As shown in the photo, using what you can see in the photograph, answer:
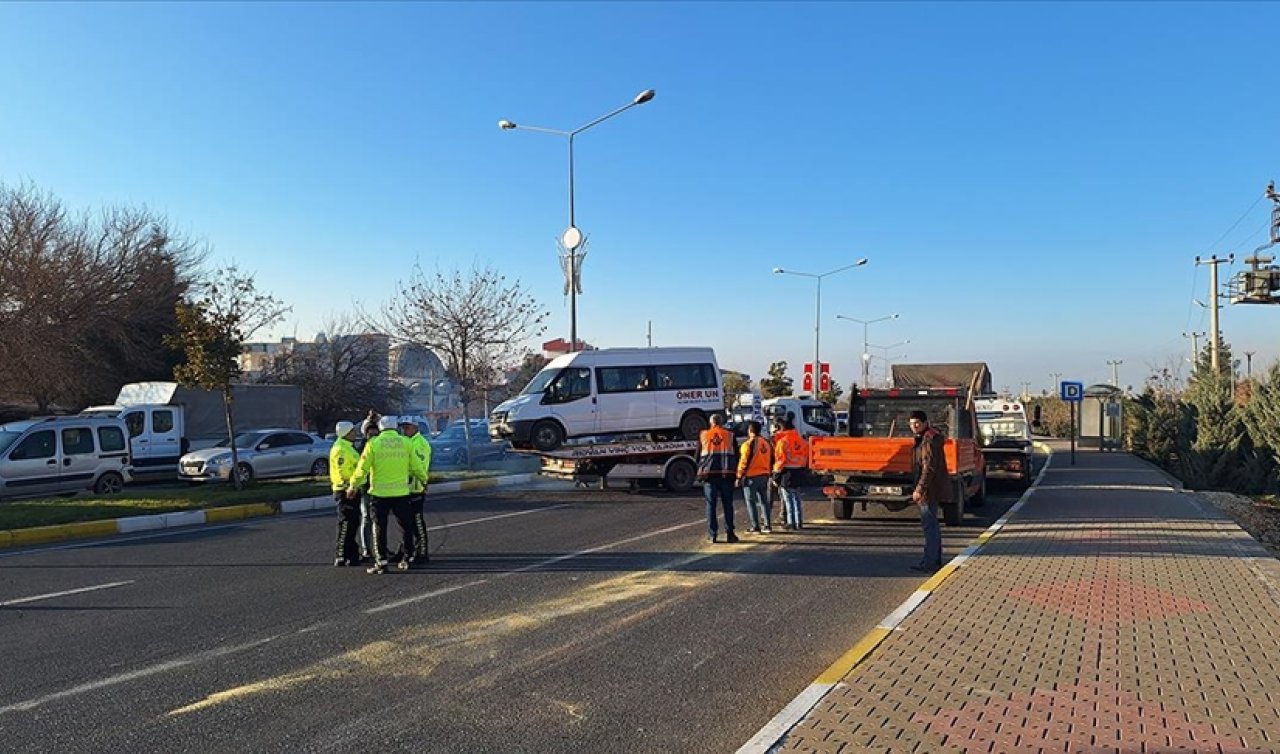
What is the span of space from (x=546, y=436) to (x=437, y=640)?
11.3 metres

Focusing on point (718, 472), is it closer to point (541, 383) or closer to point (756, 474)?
point (756, 474)

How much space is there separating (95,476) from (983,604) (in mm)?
17932

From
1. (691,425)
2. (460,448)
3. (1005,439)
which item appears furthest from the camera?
(460,448)

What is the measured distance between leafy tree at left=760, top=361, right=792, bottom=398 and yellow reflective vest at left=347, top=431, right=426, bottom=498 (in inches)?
1397

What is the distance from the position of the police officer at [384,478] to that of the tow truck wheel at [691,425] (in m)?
10.3

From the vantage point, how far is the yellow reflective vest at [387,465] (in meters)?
9.83

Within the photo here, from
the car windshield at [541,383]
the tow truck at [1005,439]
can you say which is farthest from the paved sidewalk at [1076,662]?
the car windshield at [541,383]

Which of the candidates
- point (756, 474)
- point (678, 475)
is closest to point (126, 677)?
point (756, 474)

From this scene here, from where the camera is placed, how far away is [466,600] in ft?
27.6

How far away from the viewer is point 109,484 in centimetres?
1889

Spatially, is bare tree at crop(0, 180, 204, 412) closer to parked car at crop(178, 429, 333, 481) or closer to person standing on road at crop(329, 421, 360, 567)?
parked car at crop(178, 429, 333, 481)

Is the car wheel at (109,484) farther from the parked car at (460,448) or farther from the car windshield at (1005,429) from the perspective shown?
the car windshield at (1005,429)

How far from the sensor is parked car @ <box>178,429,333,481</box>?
71.1 ft

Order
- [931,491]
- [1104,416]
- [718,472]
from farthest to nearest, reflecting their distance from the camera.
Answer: [1104,416], [718,472], [931,491]
